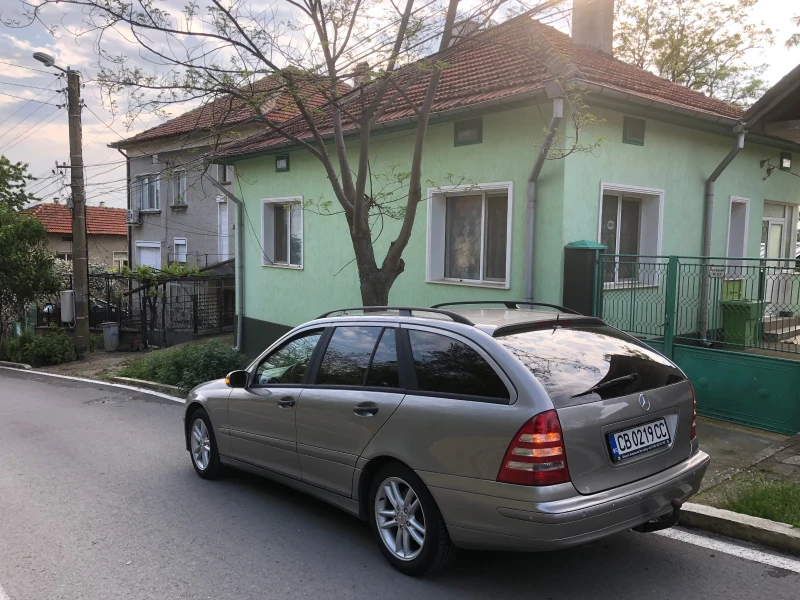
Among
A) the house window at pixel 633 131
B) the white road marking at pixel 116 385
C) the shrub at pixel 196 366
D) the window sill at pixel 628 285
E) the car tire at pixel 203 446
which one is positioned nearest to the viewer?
the car tire at pixel 203 446

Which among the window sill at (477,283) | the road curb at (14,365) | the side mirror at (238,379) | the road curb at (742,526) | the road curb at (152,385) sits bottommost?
the road curb at (14,365)

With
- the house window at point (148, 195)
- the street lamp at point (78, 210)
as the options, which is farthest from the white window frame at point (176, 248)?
the street lamp at point (78, 210)

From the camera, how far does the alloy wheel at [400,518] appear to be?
3898 millimetres

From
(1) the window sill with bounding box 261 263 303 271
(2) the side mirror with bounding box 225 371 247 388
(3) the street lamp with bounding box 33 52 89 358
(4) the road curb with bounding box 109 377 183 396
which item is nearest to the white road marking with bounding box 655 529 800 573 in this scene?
(2) the side mirror with bounding box 225 371 247 388

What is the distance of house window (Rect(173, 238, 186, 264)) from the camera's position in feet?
82.8

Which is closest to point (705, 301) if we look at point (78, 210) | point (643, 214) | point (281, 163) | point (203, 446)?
point (643, 214)

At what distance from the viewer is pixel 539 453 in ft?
11.0

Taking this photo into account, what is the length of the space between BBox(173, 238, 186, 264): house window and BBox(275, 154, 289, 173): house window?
13.0m

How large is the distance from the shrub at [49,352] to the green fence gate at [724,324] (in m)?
14.7

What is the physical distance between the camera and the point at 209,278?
64.0 feet

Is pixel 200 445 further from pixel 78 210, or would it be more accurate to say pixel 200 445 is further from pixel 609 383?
pixel 78 210

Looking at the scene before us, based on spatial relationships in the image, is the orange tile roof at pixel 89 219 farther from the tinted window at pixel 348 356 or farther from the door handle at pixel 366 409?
the door handle at pixel 366 409

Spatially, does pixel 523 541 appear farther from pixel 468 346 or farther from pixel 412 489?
pixel 468 346

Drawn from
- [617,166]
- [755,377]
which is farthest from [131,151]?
[755,377]
